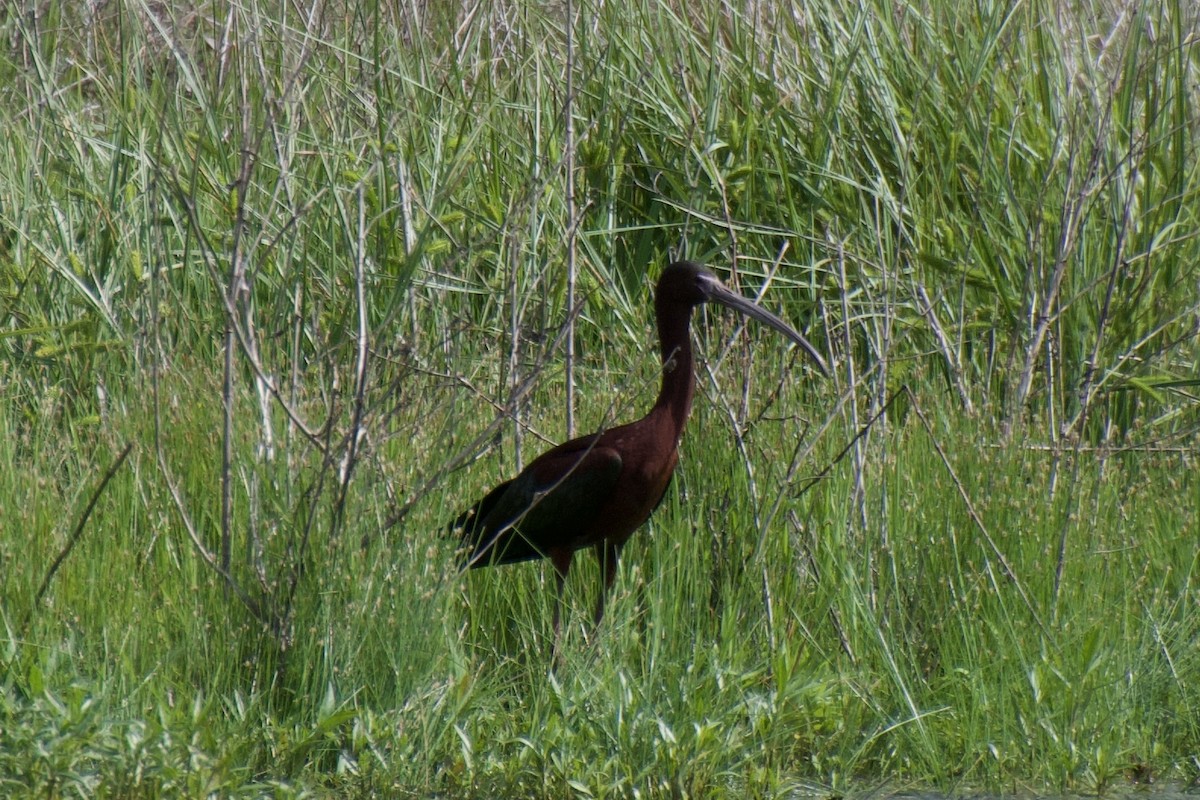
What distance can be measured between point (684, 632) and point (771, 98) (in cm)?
284

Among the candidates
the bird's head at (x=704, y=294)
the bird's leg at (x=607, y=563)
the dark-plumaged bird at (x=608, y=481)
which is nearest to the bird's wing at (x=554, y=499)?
the dark-plumaged bird at (x=608, y=481)

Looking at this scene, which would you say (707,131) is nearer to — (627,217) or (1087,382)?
(627,217)

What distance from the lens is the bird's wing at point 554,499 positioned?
14.1ft

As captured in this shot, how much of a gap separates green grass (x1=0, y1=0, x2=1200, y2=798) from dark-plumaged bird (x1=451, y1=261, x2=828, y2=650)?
0.34 feet

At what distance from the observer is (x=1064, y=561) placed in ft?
13.5

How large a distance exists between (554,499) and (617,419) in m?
0.69

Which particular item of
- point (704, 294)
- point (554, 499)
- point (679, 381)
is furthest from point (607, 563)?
point (704, 294)

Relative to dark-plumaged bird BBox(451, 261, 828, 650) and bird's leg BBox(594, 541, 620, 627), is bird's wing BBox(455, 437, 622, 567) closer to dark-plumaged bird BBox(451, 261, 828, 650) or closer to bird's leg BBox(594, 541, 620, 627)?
dark-plumaged bird BBox(451, 261, 828, 650)

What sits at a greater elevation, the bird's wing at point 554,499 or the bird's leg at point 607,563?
the bird's wing at point 554,499

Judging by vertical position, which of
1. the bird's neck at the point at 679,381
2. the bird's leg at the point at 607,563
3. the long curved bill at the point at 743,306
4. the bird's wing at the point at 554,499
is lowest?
the bird's leg at the point at 607,563

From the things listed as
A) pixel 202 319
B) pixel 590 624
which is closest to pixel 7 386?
pixel 202 319

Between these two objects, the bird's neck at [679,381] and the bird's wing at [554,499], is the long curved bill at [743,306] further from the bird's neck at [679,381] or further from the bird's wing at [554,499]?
the bird's wing at [554,499]

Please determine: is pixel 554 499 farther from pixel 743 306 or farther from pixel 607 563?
pixel 743 306

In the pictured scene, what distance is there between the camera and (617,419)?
4941mm
